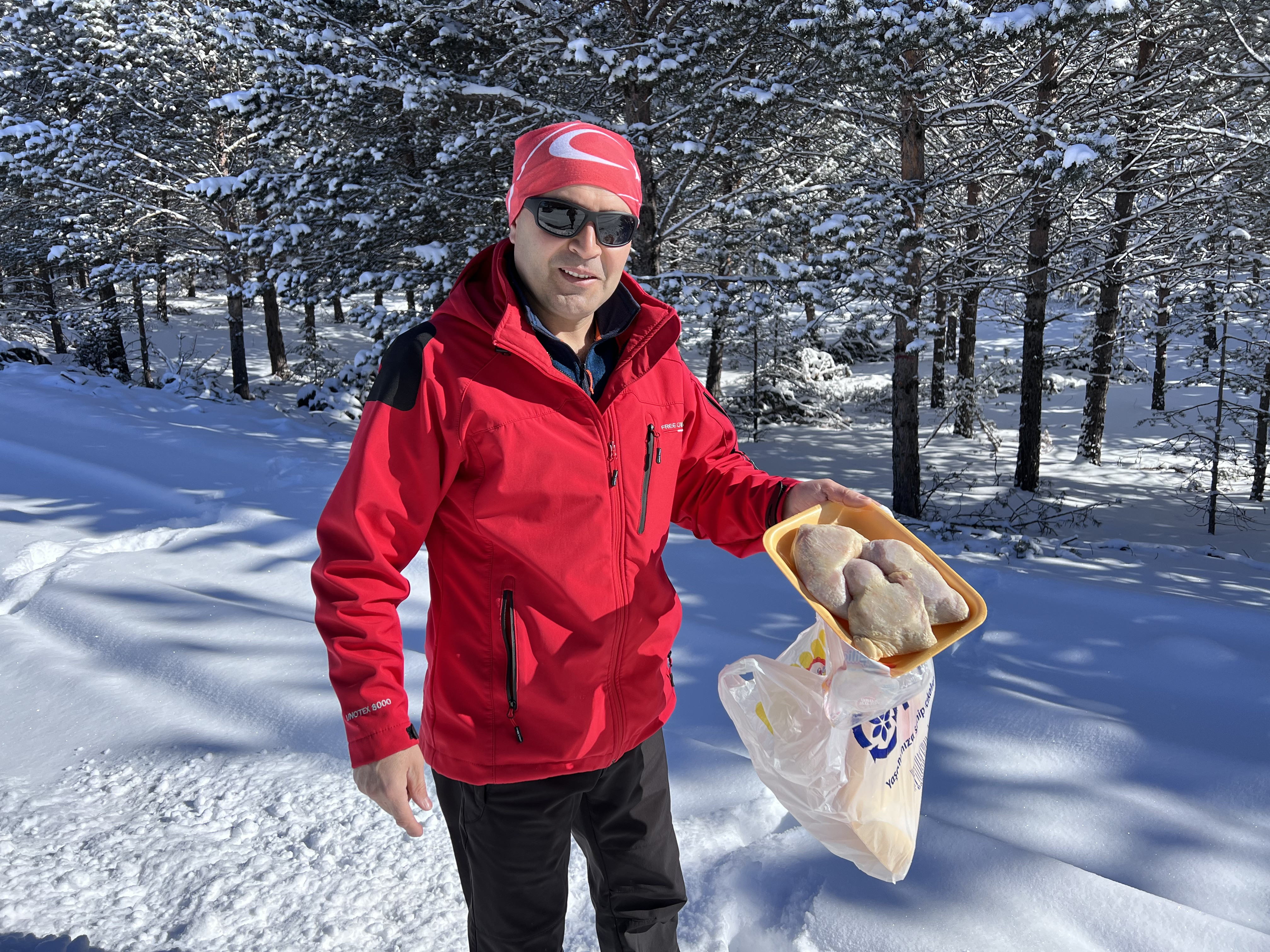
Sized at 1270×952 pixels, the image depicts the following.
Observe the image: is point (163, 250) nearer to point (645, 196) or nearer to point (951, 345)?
point (645, 196)

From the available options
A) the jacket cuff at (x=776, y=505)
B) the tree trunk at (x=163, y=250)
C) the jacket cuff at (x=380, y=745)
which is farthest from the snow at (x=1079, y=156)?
the tree trunk at (x=163, y=250)

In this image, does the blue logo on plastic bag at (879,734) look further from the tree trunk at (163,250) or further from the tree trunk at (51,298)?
the tree trunk at (51,298)

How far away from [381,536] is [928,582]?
1.14 meters

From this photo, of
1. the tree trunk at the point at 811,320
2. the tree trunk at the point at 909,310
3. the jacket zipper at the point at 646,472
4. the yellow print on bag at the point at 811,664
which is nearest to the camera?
the jacket zipper at the point at 646,472

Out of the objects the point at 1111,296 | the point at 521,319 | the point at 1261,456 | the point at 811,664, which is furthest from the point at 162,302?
the point at 811,664

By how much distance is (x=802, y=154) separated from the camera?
1062 cm

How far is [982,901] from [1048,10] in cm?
732

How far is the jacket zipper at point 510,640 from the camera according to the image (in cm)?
158

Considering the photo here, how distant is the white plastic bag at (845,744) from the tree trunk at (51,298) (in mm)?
24540

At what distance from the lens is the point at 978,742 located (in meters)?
2.91

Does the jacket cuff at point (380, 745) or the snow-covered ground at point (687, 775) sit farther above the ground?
the jacket cuff at point (380, 745)

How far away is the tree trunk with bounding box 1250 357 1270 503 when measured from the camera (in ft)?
44.1

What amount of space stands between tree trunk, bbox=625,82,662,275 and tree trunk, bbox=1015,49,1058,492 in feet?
14.4

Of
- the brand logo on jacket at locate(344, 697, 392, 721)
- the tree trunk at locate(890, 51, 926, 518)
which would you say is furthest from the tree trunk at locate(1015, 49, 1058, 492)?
the brand logo on jacket at locate(344, 697, 392, 721)
